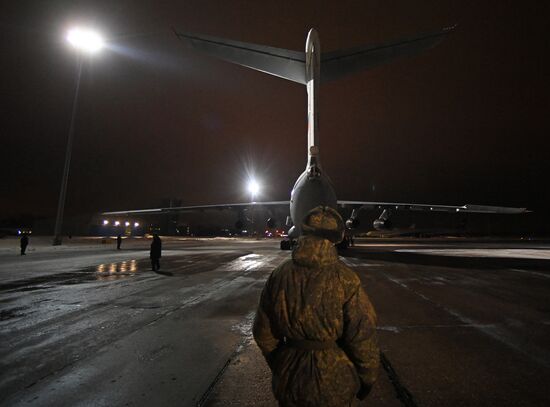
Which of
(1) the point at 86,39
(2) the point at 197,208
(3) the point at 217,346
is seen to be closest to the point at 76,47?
(1) the point at 86,39

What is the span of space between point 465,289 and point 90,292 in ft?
33.9

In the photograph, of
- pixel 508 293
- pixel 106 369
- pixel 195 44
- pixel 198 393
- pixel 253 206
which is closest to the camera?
pixel 198 393

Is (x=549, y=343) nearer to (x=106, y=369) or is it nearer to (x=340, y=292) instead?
(x=340, y=292)

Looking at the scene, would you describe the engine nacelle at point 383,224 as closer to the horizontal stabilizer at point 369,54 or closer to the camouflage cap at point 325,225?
the horizontal stabilizer at point 369,54

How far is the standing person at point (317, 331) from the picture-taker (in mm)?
2068

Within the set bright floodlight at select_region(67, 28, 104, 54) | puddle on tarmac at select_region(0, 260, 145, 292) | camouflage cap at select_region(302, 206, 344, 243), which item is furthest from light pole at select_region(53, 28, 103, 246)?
camouflage cap at select_region(302, 206, 344, 243)

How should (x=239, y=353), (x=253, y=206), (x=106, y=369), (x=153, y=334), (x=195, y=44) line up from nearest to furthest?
(x=106, y=369) → (x=239, y=353) → (x=153, y=334) → (x=195, y=44) → (x=253, y=206)

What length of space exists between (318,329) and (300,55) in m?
16.1

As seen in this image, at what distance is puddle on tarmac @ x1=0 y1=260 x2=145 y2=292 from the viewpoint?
10.4 metres

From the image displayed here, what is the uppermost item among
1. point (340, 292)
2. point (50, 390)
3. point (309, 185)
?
point (309, 185)

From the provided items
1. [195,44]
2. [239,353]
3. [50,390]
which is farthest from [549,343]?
[195,44]

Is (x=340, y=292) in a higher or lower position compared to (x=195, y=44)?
lower

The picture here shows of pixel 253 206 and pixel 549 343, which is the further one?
pixel 253 206

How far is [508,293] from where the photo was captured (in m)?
9.29
